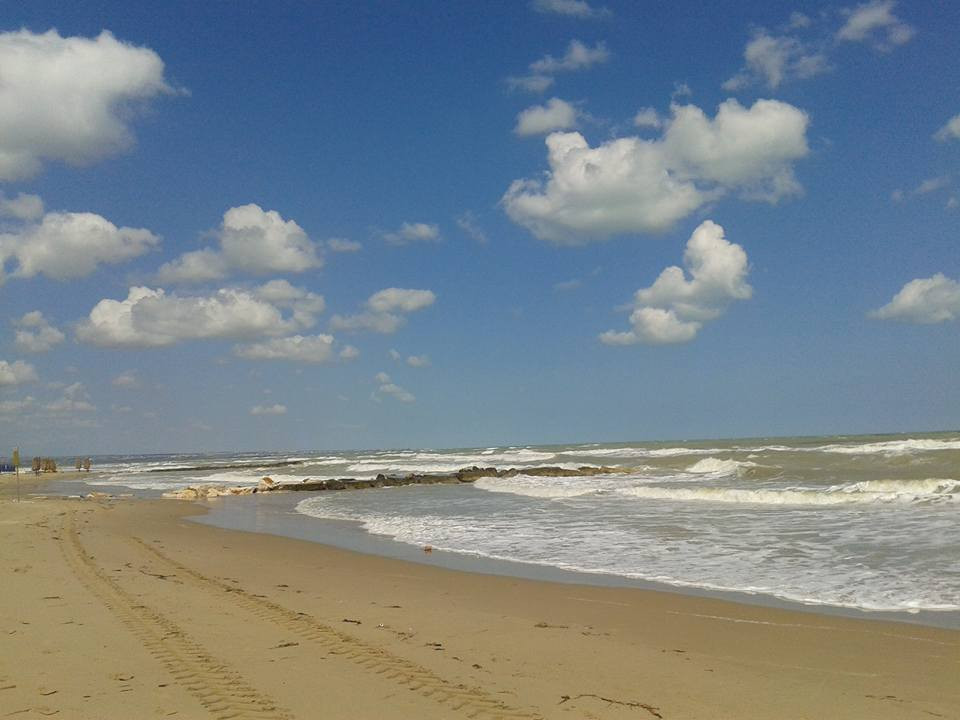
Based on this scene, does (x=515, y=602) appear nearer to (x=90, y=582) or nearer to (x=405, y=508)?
(x=90, y=582)

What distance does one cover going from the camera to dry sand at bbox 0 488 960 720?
486 centimetres

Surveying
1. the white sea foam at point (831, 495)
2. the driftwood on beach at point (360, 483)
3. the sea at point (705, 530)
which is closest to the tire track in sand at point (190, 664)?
the sea at point (705, 530)

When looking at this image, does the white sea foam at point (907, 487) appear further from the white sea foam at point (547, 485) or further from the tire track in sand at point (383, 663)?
the tire track in sand at point (383, 663)

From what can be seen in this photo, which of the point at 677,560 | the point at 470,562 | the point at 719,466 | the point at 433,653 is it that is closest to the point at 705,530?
the point at 677,560

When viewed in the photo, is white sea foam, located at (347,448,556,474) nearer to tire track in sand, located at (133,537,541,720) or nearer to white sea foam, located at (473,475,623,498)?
white sea foam, located at (473,475,623,498)

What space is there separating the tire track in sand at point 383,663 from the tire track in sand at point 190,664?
966 millimetres

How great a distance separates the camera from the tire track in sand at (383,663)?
4.79m

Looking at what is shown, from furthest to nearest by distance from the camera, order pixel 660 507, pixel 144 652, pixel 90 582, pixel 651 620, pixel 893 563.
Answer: pixel 660 507 < pixel 893 563 < pixel 90 582 < pixel 651 620 < pixel 144 652

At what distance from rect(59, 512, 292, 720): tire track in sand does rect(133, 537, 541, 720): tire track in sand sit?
0.97 metres

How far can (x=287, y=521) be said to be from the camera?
20.1 metres

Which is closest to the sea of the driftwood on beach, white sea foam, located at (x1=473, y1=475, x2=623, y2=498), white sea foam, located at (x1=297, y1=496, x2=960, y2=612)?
white sea foam, located at (x1=297, y1=496, x2=960, y2=612)

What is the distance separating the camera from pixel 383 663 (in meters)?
5.79

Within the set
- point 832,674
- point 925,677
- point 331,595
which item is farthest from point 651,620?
point 331,595

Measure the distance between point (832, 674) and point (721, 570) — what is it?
188 inches
